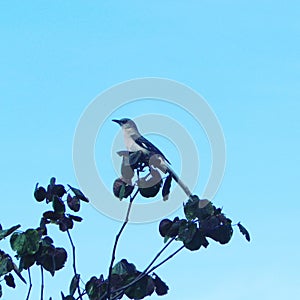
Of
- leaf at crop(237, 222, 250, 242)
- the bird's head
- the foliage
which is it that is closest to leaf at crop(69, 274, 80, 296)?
the foliage

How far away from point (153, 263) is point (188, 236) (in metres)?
0.21

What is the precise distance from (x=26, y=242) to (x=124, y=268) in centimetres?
49

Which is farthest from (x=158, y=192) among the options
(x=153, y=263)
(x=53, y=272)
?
(x=53, y=272)

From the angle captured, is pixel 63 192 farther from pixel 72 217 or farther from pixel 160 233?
pixel 160 233

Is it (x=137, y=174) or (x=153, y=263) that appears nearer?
(x=153, y=263)

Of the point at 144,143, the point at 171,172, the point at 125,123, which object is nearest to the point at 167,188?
the point at 171,172

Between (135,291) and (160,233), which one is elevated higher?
(160,233)

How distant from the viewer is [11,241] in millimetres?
3580

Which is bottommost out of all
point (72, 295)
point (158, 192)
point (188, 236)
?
point (72, 295)

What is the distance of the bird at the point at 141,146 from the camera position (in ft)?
12.9

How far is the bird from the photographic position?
12.9 feet

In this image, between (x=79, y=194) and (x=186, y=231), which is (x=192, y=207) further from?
(x=79, y=194)

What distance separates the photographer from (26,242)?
3.57 metres

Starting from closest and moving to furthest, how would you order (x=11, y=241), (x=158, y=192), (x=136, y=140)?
(x=11, y=241) → (x=158, y=192) → (x=136, y=140)
